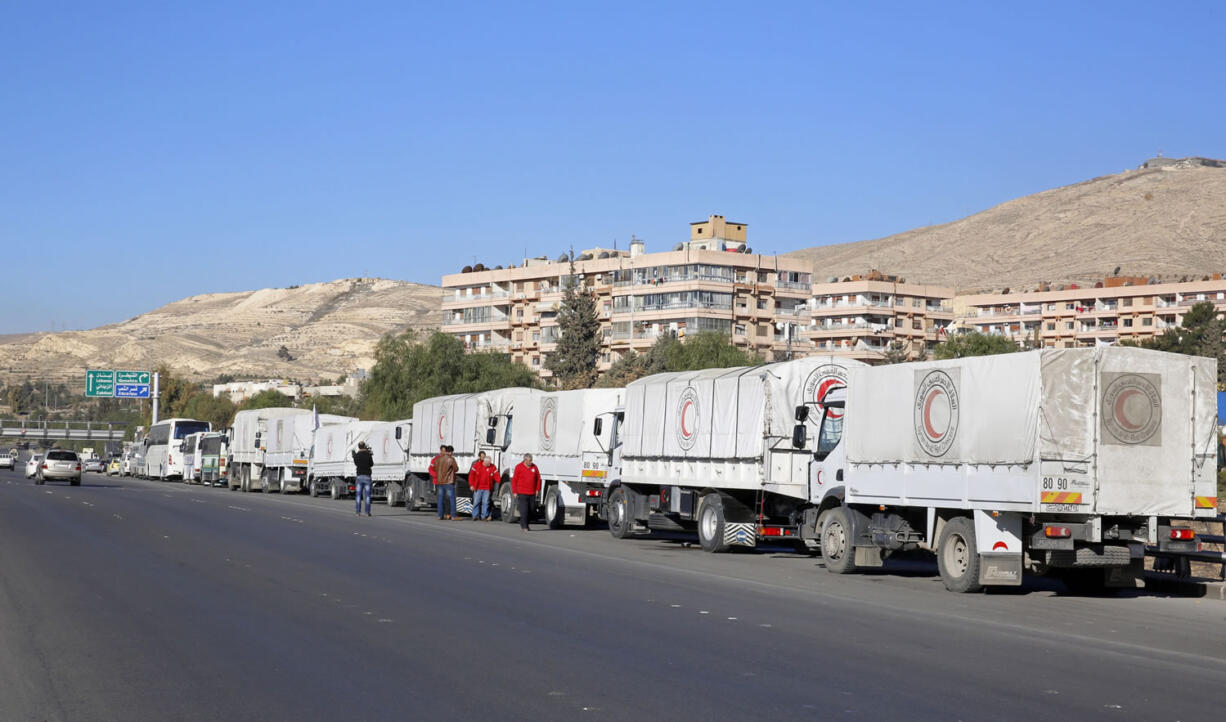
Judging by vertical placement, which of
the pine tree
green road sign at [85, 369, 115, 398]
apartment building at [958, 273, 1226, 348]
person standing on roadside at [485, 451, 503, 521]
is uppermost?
apartment building at [958, 273, 1226, 348]

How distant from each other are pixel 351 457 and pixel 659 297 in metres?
75.2

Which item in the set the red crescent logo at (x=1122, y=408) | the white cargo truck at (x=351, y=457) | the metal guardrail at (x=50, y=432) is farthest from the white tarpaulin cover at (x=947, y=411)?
the metal guardrail at (x=50, y=432)

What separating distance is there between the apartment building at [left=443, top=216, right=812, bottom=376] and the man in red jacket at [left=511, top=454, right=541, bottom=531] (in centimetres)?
8656

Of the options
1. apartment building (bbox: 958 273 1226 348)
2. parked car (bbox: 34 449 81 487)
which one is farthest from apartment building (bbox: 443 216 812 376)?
parked car (bbox: 34 449 81 487)

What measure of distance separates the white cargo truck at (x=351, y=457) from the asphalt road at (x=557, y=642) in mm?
25045

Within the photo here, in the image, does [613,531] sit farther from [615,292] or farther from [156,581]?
[615,292]

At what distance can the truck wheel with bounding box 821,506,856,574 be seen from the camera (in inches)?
850

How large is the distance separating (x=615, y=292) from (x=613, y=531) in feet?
337

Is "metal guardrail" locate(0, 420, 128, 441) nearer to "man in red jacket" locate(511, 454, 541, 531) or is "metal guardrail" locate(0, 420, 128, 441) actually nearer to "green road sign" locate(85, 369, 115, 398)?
"green road sign" locate(85, 369, 115, 398)

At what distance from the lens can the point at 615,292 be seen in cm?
13312

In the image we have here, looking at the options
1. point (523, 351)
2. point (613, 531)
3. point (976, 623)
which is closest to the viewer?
point (976, 623)

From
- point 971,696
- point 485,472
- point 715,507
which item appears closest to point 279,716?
point 971,696

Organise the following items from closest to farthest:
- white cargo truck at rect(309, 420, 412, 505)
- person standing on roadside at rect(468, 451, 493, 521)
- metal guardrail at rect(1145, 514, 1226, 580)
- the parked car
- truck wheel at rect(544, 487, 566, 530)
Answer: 1. metal guardrail at rect(1145, 514, 1226, 580)
2. truck wheel at rect(544, 487, 566, 530)
3. person standing on roadside at rect(468, 451, 493, 521)
4. white cargo truck at rect(309, 420, 412, 505)
5. the parked car

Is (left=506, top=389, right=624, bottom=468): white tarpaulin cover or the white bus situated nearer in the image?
(left=506, top=389, right=624, bottom=468): white tarpaulin cover
